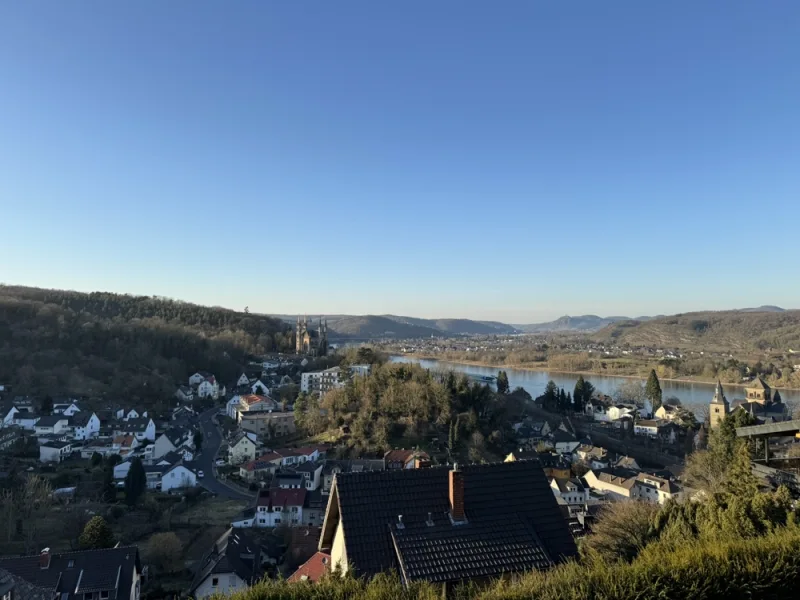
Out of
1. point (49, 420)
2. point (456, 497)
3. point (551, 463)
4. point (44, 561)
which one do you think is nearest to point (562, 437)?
point (551, 463)

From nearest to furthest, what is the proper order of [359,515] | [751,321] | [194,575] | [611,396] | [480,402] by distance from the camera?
1. [359,515]
2. [194,575]
3. [480,402]
4. [611,396]
5. [751,321]

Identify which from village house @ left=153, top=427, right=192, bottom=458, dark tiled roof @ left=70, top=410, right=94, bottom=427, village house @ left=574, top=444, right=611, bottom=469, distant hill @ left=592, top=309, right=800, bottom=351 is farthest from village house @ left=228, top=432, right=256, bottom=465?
distant hill @ left=592, top=309, right=800, bottom=351

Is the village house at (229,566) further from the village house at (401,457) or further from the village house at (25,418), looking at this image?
the village house at (25,418)

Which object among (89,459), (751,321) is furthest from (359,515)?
(751,321)

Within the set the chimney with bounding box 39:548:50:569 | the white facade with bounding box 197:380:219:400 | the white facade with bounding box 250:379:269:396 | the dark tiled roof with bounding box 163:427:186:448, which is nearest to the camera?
the chimney with bounding box 39:548:50:569

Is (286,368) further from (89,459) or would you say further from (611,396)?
(611,396)

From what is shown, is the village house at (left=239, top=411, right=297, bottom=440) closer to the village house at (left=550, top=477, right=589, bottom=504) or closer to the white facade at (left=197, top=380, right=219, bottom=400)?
the white facade at (left=197, top=380, right=219, bottom=400)

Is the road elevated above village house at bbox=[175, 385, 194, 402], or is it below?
below
